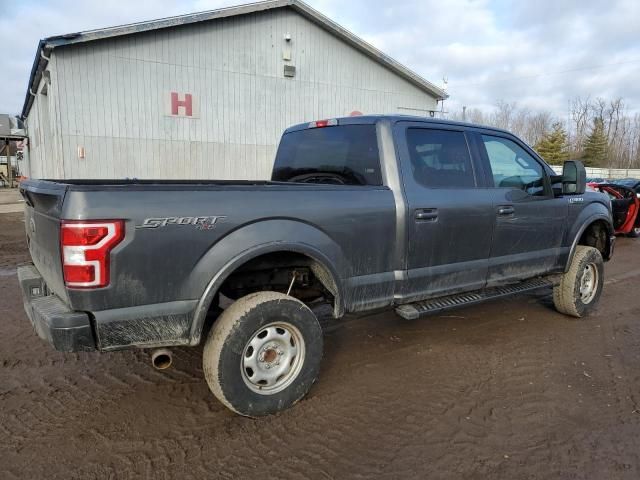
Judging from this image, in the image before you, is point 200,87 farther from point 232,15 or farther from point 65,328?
→ point 65,328

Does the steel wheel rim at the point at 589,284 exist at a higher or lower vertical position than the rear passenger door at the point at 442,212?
lower

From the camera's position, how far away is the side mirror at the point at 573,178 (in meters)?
4.83

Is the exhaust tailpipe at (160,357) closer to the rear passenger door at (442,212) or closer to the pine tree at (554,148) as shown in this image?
the rear passenger door at (442,212)

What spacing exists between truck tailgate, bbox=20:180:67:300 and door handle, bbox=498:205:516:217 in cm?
341

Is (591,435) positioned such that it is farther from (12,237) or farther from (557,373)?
(12,237)

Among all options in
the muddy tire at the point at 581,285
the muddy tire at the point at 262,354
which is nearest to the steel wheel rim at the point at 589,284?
the muddy tire at the point at 581,285

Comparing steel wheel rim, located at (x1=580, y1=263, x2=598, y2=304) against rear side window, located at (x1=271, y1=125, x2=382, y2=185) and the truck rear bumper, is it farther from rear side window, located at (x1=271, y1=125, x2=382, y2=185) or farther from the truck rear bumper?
the truck rear bumper

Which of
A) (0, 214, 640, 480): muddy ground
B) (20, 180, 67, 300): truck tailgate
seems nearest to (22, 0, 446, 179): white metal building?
(0, 214, 640, 480): muddy ground

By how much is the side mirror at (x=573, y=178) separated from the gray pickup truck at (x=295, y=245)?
1 centimetres

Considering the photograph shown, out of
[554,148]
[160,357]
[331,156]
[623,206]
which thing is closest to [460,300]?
[331,156]

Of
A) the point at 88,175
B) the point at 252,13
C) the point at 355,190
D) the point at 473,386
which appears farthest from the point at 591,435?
the point at 252,13

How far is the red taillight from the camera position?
2.46 metres

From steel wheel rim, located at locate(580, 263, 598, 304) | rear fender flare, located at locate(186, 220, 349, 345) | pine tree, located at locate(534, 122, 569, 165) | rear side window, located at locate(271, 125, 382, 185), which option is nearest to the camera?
rear fender flare, located at locate(186, 220, 349, 345)

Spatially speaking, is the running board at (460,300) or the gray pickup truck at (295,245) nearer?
the gray pickup truck at (295,245)
